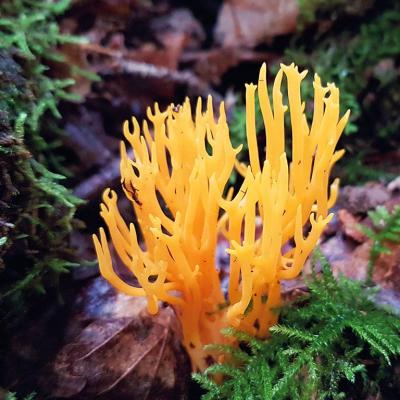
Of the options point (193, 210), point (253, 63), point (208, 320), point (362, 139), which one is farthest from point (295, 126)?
point (253, 63)

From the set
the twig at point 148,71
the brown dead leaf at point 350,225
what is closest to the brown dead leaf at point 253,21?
the twig at point 148,71

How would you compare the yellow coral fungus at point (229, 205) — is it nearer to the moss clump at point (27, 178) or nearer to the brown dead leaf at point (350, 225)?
the moss clump at point (27, 178)

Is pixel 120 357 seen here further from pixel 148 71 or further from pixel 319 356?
pixel 148 71

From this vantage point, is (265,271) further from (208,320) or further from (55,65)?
(55,65)

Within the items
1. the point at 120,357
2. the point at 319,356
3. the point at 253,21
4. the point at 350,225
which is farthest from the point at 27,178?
the point at 253,21

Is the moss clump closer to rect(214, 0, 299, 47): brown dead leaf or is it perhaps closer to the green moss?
the green moss
